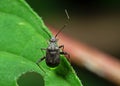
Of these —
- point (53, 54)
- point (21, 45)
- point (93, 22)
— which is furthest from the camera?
point (93, 22)

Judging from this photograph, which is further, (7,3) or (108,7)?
(108,7)

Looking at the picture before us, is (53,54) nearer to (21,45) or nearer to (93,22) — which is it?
(21,45)

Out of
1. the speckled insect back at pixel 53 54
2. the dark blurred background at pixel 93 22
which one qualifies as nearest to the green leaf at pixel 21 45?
the speckled insect back at pixel 53 54

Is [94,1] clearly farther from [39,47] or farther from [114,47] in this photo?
[39,47]

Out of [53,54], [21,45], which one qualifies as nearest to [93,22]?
[53,54]

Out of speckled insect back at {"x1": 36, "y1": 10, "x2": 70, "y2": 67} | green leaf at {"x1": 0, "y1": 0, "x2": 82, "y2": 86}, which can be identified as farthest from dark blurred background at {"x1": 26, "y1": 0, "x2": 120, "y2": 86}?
green leaf at {"x1": 0, "y1": 0, "x2": 82, "y2": 86}

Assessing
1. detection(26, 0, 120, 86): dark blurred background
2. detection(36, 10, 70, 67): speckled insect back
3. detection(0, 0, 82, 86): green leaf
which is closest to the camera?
detection(0, 0, 82, 86): green leaf

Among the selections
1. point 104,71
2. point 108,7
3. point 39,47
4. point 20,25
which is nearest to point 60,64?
point 39,47

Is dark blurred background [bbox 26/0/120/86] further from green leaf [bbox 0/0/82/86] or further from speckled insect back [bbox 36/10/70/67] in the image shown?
green leaf [bbox 0/0/82/86]

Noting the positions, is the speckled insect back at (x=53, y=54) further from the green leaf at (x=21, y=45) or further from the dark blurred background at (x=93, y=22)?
the dark blurred background at (x=93, y=22)
